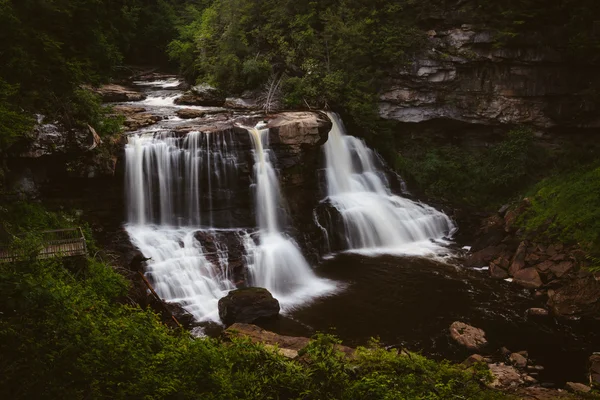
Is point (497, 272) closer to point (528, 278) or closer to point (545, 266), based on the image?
point (528, 278)

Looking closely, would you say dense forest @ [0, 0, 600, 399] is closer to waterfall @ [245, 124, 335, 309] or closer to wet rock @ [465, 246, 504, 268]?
wet rock @ [465, 246, 504, 268]

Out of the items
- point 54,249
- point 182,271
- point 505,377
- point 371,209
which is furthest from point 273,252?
point 505,377

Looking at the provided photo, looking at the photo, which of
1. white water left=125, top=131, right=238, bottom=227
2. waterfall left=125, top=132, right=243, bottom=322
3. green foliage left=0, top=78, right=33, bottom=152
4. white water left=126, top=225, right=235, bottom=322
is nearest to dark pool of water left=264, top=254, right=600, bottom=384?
white water left=126, top=225, right=235, bottom=322

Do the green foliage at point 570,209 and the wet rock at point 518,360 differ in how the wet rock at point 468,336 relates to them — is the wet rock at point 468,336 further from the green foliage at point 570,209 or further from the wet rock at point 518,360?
the green foliage at point 570,209

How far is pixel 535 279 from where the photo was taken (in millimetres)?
15977

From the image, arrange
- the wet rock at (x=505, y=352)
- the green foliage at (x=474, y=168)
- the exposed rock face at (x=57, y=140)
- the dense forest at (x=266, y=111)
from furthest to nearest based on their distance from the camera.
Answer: the green foliage at (x=474, y=168), the exposed rock face at (x=57, y=140), the wet rock at (x=505, y=352), the dense forest at (x=266, y=111)

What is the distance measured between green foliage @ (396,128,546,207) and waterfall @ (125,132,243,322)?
1060 centimetres

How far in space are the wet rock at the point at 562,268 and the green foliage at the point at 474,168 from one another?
6.70m

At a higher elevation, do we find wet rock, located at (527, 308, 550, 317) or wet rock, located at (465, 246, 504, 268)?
wet rock, located at (465, 246, 504, 268)

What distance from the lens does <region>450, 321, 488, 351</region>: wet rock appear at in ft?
41.1

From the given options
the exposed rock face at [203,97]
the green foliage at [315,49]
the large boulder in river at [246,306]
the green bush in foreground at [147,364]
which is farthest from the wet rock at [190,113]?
the green bush in foreground at [147,364]

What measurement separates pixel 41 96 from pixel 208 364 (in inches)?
413

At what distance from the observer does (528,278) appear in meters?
16.1

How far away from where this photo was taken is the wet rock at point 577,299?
13992mm
